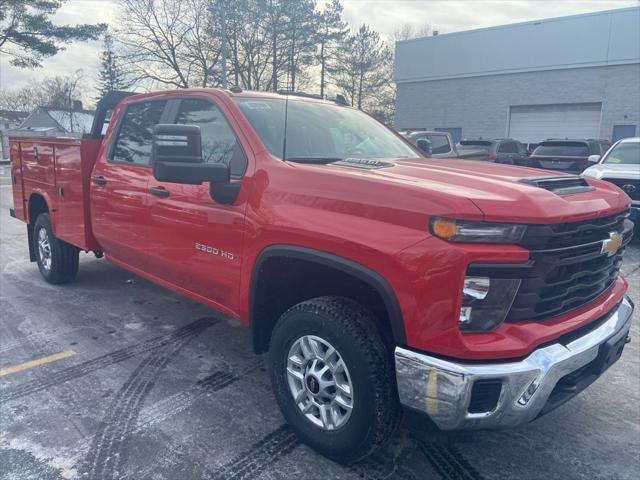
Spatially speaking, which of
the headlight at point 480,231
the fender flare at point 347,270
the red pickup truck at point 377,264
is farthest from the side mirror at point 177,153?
the headlight at point 480,231

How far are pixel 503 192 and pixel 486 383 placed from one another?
840 mm

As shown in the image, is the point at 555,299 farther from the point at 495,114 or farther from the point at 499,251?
the point at 495,114

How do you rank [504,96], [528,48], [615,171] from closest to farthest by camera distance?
[615,171], [528,48], [504,96]

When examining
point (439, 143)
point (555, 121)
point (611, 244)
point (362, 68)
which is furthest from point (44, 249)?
point (362, 68)

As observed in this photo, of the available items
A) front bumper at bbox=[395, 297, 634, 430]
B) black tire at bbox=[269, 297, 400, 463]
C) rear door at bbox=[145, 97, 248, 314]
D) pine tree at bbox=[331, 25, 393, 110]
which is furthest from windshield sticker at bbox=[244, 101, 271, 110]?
pine tree at bbox=[331, 25, 393, 110]

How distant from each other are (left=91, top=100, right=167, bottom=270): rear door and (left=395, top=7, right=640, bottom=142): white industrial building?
81.6 ft

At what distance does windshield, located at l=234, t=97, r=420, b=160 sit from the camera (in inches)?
130

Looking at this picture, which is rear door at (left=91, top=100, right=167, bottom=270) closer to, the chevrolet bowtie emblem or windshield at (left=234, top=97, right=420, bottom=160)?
windshield at (left=234, top=97, right=420, bottom=160)

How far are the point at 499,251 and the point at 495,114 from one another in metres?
28.2

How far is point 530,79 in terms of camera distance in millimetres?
26344

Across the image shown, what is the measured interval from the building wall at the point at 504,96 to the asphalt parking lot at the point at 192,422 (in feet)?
76.2

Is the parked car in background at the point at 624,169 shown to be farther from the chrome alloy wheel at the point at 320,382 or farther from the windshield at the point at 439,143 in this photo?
the chrome alloy wheel at the point at 320,382

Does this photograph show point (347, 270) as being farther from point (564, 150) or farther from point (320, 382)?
point (564, 150)

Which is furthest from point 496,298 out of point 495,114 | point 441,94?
point 441,94
